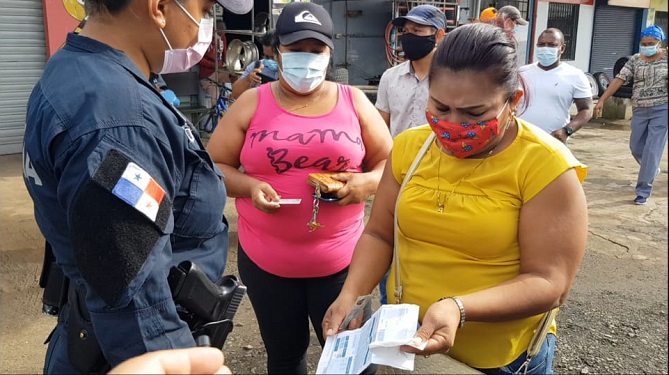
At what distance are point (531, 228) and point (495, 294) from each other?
209mm

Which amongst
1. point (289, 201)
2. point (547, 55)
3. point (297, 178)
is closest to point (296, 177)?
point (297, 178)

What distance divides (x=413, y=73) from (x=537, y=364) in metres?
2.27

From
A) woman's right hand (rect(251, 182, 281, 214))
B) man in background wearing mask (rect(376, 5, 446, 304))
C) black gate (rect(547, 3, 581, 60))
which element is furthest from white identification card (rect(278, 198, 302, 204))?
black gate (rect(547, 3, 581, 60))

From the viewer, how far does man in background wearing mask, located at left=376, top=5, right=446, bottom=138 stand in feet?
12.0

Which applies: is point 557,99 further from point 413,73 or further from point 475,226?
point 475,226

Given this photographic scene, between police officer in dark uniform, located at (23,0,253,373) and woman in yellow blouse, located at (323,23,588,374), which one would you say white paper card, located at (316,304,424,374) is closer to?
woman in yellow blouse, located at (323,23,588,374)

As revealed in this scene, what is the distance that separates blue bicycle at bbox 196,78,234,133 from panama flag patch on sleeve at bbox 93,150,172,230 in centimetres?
743

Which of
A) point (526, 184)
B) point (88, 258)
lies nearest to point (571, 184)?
point (526, 184)

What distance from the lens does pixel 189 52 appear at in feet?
5.59

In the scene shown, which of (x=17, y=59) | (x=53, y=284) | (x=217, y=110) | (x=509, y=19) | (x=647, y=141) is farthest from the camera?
(x=217, y=110)

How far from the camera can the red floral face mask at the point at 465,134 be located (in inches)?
68.5

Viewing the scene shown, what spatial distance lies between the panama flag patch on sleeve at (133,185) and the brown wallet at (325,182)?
1.13 meters

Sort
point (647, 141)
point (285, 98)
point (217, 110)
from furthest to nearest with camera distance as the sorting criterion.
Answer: point (217, 110) < point (647, 141) < point (285, 98)

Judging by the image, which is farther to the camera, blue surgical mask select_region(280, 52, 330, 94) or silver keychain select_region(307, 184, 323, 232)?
blue surgical mask select_region(280, 52, 330, 94)
